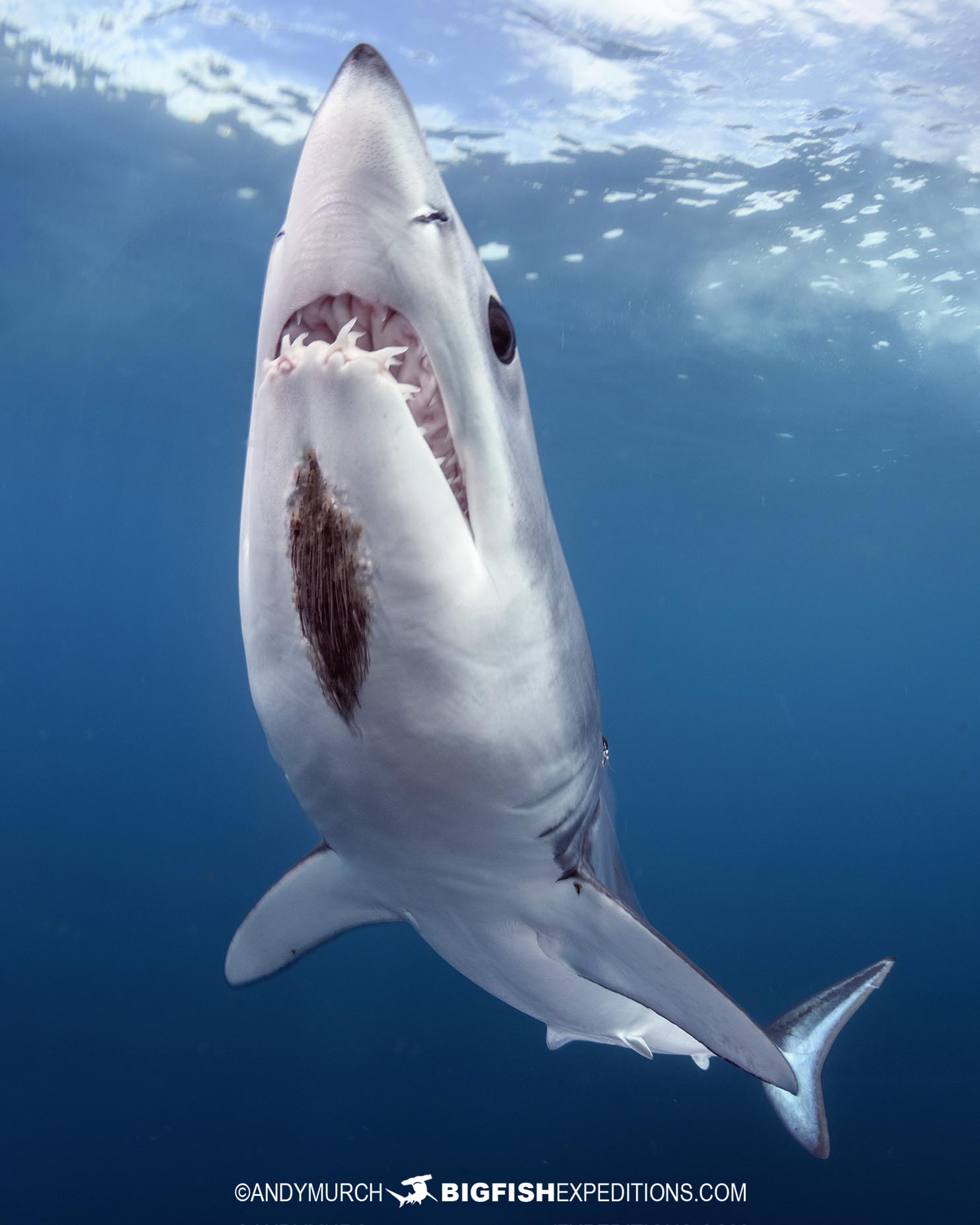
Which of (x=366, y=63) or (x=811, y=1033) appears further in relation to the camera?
(x=811, y=1033)

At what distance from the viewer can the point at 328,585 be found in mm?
1520

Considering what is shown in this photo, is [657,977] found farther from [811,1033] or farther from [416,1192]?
[416,1192]

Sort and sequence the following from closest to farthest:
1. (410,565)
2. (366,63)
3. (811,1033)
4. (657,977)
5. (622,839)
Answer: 1. (366,63)
2. (410,565)
3. (657,977)
4. (811,1033)
5. (622,839)

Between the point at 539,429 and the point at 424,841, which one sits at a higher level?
the point at 539,429

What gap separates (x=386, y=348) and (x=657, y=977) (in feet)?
6.33

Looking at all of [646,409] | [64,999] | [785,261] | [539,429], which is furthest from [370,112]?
[539,429]

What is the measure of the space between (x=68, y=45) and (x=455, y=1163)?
1670 centimetres

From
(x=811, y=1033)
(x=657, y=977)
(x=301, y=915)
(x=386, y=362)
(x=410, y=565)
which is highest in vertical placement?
(x=386, y=362)

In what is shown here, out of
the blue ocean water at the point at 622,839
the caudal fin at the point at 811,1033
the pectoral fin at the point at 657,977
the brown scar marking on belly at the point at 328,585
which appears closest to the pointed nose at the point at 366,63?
the brown scar marking on belly at the point at 328,585

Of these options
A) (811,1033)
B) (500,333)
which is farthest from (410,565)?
(811,1033)

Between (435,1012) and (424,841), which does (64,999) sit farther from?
(424,841)

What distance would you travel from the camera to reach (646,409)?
24938 mm

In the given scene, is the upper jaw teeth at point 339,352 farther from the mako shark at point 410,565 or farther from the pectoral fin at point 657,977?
the pectoral fin at point 657,977

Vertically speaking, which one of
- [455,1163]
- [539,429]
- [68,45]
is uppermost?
[539,429]
